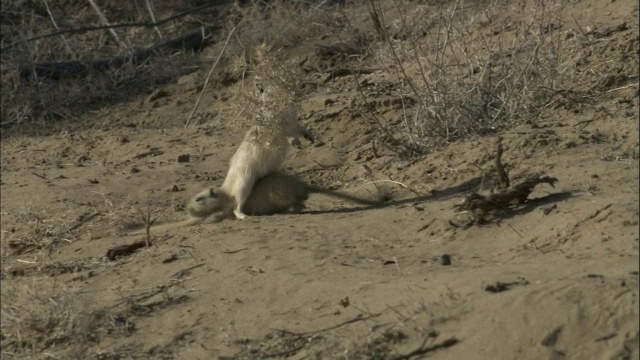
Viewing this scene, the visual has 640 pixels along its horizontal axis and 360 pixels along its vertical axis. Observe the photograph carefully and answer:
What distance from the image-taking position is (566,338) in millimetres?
4852

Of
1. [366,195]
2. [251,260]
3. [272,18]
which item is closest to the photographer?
[251,260]

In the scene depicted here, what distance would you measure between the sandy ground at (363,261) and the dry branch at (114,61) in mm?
3296

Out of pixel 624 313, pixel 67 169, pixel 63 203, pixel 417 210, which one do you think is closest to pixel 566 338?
pixel 624 313

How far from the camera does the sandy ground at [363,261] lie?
16.3ft

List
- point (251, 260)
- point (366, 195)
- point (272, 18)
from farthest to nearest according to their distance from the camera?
point (272, 18)
point (366, 195)
point (251, 260)

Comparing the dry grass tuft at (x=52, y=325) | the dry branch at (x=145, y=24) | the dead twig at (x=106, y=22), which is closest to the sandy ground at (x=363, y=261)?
the dry grass tuft at (x=52, y=325)

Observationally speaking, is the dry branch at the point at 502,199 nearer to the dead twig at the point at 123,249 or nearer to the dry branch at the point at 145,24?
the dead twig at the point at 123,249

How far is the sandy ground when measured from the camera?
196 inches

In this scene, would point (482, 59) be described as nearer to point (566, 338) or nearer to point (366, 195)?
point (366, 195)

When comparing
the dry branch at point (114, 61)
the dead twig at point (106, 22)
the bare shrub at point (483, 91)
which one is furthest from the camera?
the dead twig at point (106, 22)

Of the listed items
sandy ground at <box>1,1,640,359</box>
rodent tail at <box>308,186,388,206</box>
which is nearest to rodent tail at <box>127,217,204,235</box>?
sandy ground at <box>1,1,640,359</box>

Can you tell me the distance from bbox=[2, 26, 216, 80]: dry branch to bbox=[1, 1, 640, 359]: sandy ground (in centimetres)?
330

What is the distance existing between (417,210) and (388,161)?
1.31 m

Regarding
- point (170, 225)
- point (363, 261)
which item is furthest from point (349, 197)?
point (363, 261)
